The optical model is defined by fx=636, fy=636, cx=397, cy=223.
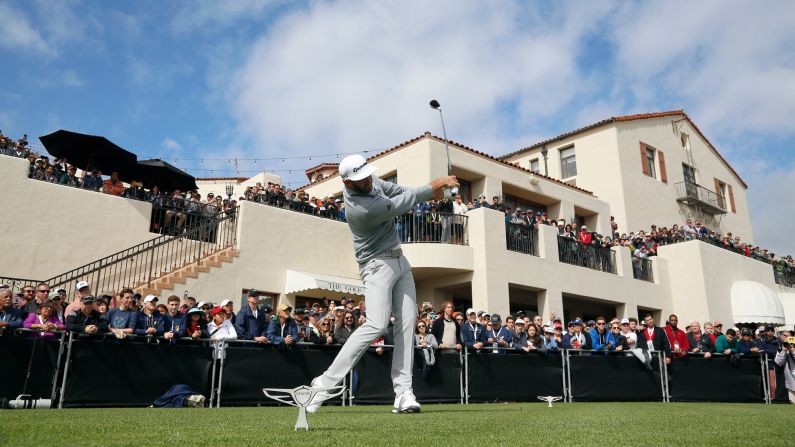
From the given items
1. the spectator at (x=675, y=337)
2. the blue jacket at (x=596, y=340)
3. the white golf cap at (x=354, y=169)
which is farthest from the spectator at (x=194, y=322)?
the spectator at (x=675, y=337)

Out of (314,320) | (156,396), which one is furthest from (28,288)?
(314,320)

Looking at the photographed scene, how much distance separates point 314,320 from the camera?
12008 millimetres

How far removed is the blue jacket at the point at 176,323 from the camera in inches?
403

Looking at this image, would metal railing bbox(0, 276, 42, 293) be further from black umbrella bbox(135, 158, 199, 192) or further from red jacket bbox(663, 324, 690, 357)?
red jacket bbox(663, 324, 690, 357)

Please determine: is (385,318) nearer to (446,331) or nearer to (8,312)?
(8,312)

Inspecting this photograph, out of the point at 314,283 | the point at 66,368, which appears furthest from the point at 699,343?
the point at 66,368

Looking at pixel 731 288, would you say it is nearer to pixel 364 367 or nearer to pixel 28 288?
pixel 364 367

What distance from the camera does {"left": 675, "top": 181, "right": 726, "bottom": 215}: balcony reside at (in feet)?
111

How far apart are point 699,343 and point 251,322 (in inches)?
411

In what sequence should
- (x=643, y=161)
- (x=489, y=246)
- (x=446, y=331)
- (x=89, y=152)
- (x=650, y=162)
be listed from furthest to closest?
(x=650, y=162)
(x=643, y=161)
(x=489, y=246)
(x=89, y=152)
(x=446, y=331)

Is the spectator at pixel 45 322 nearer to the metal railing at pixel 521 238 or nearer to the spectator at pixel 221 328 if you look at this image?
the spectator at pixel 221 328

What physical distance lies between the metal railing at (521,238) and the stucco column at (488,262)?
627 mm

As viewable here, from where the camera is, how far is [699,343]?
49.0 feet

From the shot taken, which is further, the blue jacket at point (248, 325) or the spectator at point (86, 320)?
the blue jacket at point (248, 325)
